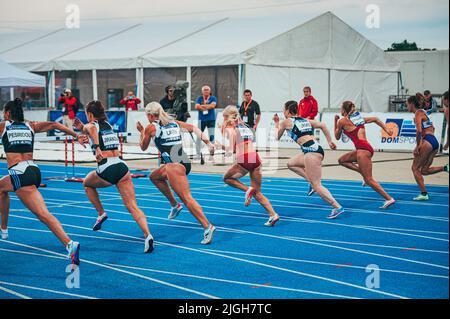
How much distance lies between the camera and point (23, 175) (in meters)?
8.04

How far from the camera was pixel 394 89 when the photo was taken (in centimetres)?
3641

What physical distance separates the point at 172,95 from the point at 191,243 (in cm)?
881

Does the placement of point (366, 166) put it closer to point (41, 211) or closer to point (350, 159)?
point (350, 159)

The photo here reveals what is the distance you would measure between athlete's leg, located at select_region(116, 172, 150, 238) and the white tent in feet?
65.4

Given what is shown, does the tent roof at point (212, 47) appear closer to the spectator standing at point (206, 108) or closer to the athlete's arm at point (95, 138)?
the spectator standing at point (206, 108)

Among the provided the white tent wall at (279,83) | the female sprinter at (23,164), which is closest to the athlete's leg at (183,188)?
the female sprinter at (23,164)

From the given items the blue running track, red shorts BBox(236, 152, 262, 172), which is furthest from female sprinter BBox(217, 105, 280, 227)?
the blue running track

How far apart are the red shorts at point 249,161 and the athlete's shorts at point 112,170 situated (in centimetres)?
226

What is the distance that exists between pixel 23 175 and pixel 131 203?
4.51ft

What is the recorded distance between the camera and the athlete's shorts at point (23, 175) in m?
8.03

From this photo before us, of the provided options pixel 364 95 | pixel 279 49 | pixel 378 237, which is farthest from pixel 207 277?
pixel 364 95

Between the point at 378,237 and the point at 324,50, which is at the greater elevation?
the point at 324,50

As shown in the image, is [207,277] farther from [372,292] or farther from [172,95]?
[172,95]

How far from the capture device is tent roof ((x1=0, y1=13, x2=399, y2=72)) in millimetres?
29453
